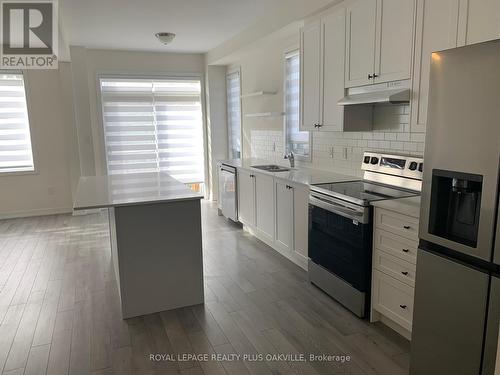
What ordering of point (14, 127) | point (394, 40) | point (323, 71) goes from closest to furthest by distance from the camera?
1. point (394, 40)
2. point (323, 71)
3. point (14, 127)

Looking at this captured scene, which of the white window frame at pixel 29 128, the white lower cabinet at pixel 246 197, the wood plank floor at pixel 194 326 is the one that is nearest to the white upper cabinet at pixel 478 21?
the wood plank floor at pixel 194 326

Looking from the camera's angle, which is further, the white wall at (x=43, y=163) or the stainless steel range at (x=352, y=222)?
the white wall at (x=43, y=163)

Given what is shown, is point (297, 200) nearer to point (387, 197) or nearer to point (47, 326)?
point (387, 197)

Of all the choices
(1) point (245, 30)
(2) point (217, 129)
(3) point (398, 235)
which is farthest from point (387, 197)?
(2) point (217, 129)

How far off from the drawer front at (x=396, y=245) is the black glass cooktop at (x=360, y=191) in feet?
0.78

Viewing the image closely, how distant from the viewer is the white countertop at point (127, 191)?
2.68 m

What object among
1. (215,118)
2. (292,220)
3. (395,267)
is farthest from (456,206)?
(215,118)

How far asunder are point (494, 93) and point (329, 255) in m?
1.81

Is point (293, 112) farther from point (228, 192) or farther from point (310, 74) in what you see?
point (228, 192)

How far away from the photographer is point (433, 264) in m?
1.85

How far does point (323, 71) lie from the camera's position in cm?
349
